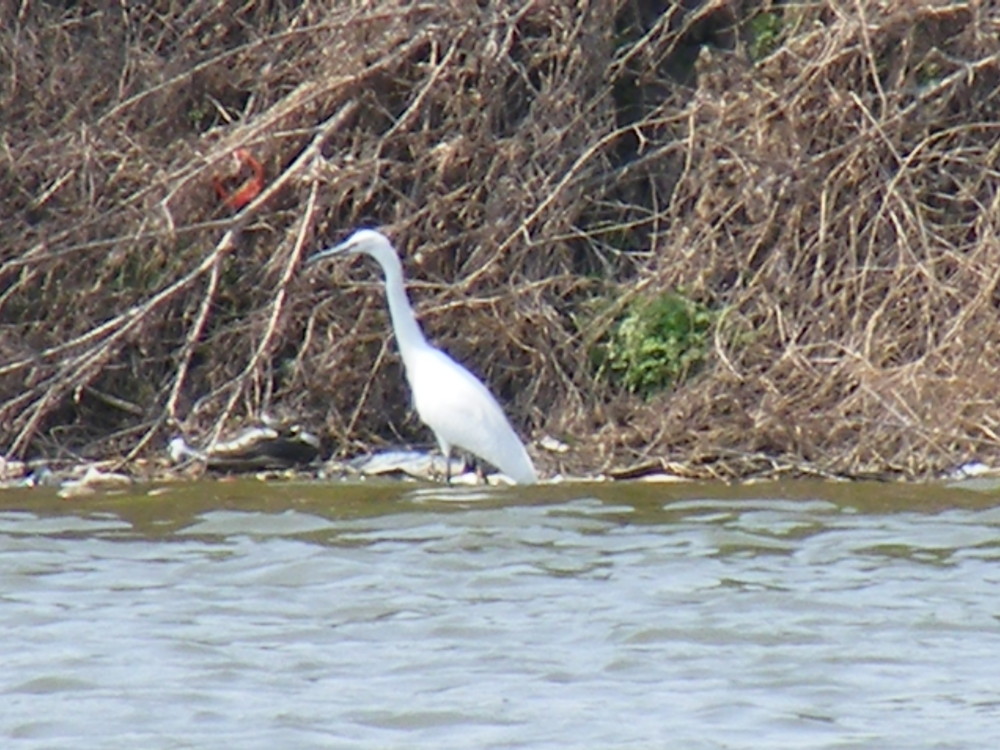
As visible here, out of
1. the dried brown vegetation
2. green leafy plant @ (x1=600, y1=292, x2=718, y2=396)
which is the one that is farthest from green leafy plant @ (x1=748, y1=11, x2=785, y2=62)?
green leafy plant @ (x1=600, y1=292, x2=718, y2=396)

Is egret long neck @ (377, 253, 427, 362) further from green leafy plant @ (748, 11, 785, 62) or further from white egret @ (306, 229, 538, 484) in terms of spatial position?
green leafy plant @ (748, 11, 785, 62)

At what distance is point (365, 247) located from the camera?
1013cm

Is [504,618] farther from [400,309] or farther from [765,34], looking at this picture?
[765,34]

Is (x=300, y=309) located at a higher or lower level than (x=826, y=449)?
higher

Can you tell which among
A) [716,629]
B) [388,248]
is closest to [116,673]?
[716,629]

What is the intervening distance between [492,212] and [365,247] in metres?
1.01

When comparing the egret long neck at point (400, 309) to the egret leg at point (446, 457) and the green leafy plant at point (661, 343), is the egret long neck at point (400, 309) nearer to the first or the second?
the egret leg at point (446, 457)

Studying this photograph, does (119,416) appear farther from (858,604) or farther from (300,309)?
(858,604)

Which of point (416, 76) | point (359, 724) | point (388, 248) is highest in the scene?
point (416, 76)

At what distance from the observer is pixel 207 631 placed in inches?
→ 267

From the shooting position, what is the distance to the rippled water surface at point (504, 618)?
18.8 feet

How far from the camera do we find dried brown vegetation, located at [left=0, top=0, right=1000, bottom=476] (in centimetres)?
1055

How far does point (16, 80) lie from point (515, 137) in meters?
2.66

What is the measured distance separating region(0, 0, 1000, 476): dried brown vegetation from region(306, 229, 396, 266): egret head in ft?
1.64
